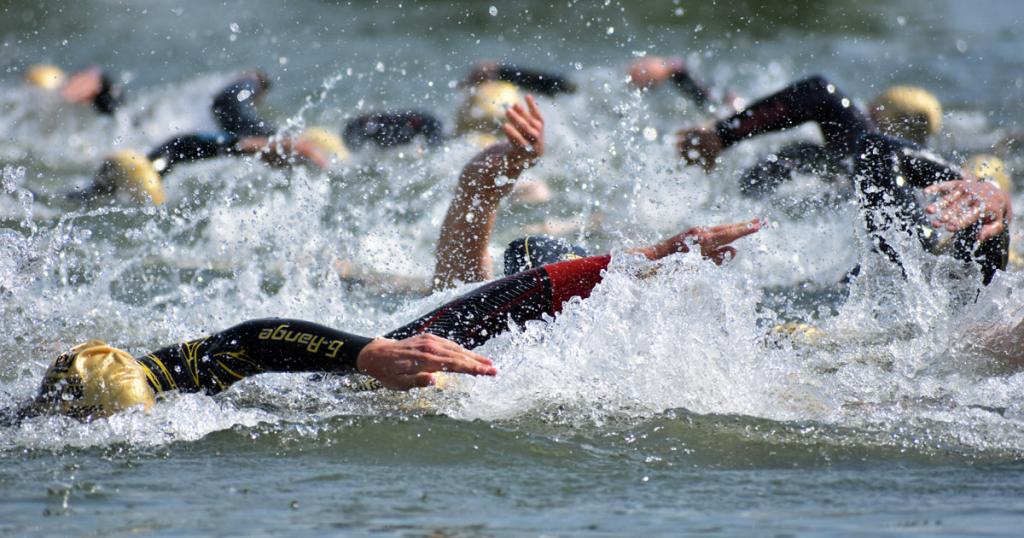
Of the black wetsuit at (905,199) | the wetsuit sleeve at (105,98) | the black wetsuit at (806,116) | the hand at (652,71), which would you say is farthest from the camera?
the wetsuit sleeve at (105,98)

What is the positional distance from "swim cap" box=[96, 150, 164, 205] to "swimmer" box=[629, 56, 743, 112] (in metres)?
4.50

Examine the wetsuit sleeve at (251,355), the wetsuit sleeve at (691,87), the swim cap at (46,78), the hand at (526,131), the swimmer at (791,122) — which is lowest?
the wetsuit sleeve at (251,355)

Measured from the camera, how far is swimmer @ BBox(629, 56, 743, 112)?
10516mm

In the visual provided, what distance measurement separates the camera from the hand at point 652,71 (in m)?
10.6

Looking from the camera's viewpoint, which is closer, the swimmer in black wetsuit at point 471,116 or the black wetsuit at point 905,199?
the black wetsuit at point 905,199

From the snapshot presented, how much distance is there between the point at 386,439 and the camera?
4094 millimetres

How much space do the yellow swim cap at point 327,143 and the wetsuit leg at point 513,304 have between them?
4.90 metres

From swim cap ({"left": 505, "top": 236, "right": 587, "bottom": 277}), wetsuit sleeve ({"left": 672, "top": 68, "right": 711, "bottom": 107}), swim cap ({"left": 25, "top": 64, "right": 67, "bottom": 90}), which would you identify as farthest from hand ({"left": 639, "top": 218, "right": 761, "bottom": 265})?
swim cap ({"left": 25, "top": 64, "right": 67, "bottom": 90})

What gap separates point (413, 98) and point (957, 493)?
991 centimetres

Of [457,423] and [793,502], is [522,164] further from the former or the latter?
[793,502]

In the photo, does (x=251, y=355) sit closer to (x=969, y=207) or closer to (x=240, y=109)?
(x=969, y=207)

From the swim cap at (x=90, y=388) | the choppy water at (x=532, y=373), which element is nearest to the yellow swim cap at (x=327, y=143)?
the choppy water at (x=532, y=373)

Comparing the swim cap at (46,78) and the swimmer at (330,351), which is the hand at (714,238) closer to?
the swimmer at (330,351)

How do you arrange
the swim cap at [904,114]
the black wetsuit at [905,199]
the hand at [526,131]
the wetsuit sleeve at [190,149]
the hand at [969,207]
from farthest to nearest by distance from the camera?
the wetsuit sleeve at [190,149]
the swim cap at [904,114]
the black wetsuit at [905,199]
the hand at [526,131]
the hand at [969,207]
